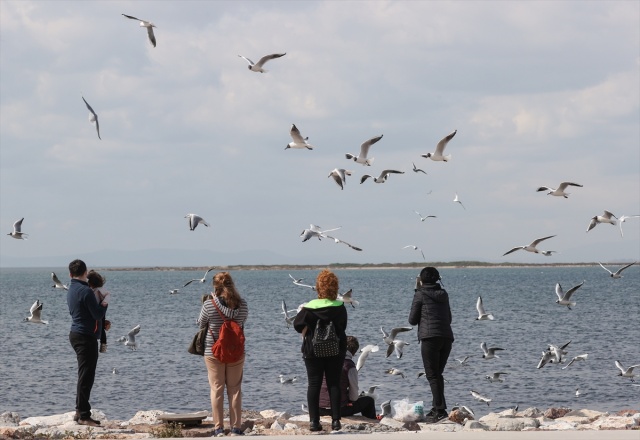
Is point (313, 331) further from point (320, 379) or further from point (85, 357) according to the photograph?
point (85, 357)

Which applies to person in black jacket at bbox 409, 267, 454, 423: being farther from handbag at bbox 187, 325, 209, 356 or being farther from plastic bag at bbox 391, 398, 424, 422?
handbag at bbox 187, 325, 209, 356

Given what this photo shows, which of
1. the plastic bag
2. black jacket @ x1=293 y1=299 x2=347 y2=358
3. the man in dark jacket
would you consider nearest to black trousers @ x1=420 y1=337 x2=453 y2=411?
the plastic bag

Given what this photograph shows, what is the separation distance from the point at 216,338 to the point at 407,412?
3.36m

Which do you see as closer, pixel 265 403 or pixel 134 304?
pixel 265 403

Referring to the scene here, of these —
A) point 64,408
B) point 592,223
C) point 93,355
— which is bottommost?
point 64,408

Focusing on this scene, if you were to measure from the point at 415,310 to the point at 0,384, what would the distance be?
55.4 feet

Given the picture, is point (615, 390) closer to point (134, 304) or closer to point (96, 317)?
point (96, 317)

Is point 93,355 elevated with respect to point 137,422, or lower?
elevated

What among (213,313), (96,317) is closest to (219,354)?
(213,313)

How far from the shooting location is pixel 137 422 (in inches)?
547

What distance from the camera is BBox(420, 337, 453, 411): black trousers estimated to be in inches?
502

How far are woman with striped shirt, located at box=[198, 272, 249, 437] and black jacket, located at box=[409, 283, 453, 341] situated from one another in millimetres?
2457

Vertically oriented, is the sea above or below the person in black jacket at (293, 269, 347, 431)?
below

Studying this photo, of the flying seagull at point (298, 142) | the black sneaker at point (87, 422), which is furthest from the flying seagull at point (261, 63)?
the black sneaker at point (87, 422)
